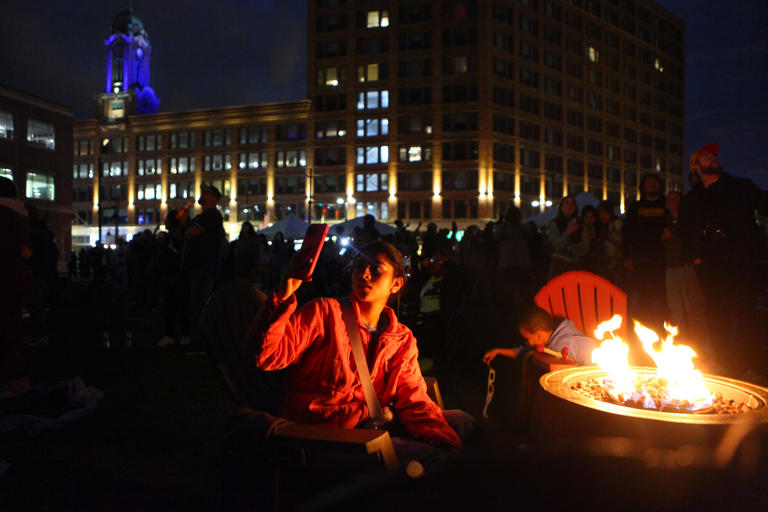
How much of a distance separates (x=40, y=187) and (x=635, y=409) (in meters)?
45.8

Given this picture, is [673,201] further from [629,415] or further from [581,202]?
[581,202]

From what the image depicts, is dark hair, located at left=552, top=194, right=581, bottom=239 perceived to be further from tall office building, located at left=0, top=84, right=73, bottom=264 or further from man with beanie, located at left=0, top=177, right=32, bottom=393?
tall office building, located at left=0, top=84, right=73, bottom=264

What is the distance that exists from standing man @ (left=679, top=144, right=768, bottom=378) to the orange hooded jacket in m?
3.89

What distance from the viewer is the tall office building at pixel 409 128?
216 ft

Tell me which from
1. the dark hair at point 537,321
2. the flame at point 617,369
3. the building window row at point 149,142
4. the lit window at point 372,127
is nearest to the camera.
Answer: the flame at point 617,369

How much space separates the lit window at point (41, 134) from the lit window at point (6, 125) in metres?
1.26

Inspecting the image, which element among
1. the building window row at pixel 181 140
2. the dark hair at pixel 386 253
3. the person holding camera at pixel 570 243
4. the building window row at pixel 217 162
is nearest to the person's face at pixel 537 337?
the dark hair at pixel 386 253

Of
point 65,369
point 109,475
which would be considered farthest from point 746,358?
point 65,369

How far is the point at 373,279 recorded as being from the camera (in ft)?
8.73

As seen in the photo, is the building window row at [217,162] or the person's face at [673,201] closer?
the person's face at [673,201]

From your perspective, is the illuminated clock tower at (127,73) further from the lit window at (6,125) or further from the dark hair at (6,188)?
the dark hair at (6,188)

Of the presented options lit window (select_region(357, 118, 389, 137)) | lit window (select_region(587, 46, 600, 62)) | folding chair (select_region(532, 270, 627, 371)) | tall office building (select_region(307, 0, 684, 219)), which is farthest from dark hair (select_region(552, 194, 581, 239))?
lit window (select_region(587, 46, 600, 62))

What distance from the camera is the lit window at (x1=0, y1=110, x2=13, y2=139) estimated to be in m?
38.0

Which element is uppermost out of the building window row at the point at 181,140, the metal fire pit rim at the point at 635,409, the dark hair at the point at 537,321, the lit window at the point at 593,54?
the lit window at the point at 593,54
